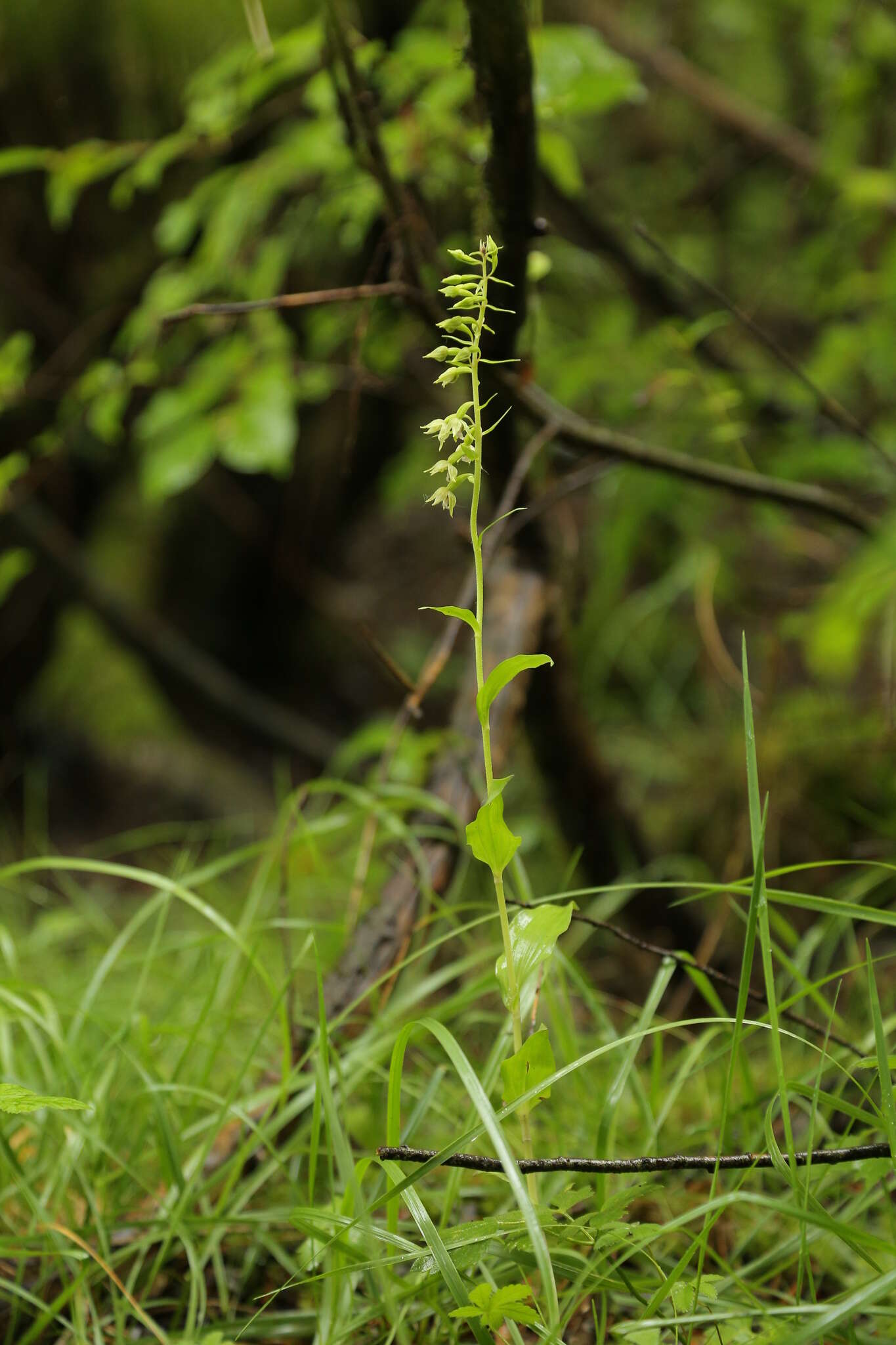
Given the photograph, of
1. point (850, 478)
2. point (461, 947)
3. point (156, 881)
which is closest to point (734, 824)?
point (461, 947)

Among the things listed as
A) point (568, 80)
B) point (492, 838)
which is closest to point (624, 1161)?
point (492, 838)

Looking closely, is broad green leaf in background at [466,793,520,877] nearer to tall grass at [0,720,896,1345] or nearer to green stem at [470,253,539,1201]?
green stem at [470,253,539,1201]

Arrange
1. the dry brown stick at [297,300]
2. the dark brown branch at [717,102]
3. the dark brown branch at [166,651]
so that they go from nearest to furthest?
1. the dry brown stick at [297,300]
2. the dark brown branch at [717,102]
3. the dark brown branch at [166,651]

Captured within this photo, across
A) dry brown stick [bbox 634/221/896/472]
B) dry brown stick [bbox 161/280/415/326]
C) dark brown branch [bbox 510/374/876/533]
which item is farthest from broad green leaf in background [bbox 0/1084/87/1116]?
dry brown stick [bbox 634/221/896/472]

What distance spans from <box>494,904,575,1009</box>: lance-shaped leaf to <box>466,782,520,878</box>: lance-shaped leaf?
0.14 feet

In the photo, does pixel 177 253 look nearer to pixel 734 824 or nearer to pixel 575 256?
pixel 575 256

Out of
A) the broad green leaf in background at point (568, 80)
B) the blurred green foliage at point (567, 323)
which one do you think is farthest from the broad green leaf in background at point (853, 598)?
the broad green leaf in background at point (568, 80)

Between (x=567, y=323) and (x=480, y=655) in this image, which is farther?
(x=567, y=323)

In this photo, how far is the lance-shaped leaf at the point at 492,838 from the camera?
0.50m

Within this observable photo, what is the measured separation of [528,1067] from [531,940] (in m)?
0.07

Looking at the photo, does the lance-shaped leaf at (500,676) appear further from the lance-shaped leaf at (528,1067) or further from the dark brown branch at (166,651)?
the dark brown branch at (166,651)

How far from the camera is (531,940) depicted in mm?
516

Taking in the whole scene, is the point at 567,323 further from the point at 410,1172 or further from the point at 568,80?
the point at 410,1172

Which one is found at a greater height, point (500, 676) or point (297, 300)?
point (297, 300)
